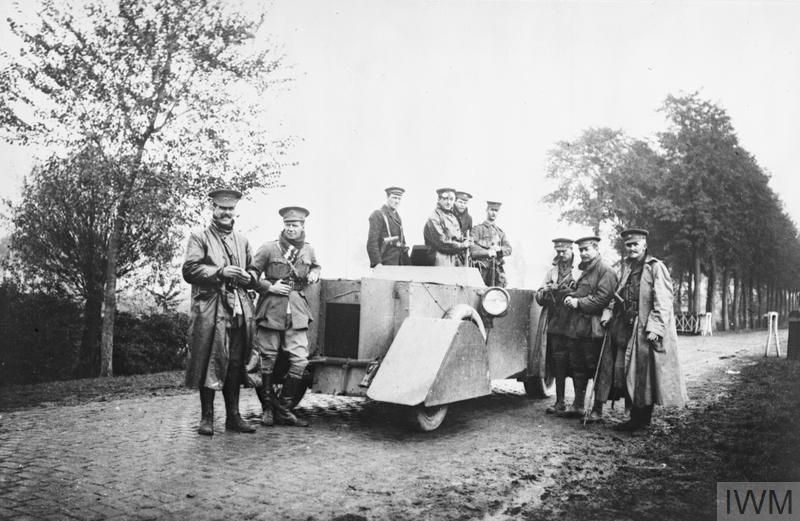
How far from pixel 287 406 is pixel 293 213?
73.8 inches

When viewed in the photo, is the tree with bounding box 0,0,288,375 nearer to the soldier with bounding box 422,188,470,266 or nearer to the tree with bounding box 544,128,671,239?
the soldier with bounding box 422,188,470,266

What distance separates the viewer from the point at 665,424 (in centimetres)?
662

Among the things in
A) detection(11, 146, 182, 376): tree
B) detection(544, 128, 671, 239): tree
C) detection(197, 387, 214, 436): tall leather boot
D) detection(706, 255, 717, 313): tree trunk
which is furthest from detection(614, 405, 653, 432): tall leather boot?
detection(706, 255, 717, 313): tree trunk

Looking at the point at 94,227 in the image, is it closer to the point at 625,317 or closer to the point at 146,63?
the point at 146,63

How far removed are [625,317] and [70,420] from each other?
217 inches

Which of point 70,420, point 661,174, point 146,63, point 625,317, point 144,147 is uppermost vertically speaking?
point 661,174

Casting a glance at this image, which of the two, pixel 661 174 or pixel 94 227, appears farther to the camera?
pixel 661 174

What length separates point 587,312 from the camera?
265 inches

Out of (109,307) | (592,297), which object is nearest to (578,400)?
(592,297)

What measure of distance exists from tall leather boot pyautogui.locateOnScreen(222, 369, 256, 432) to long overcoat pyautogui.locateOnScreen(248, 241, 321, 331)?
571 millimetres

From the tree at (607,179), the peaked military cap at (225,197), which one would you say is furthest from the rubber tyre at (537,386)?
the tree at (607,179)

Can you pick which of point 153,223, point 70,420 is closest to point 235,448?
point 70,420

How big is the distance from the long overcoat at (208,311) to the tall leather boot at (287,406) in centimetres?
68

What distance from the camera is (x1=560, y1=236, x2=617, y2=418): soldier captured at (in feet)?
21.9
